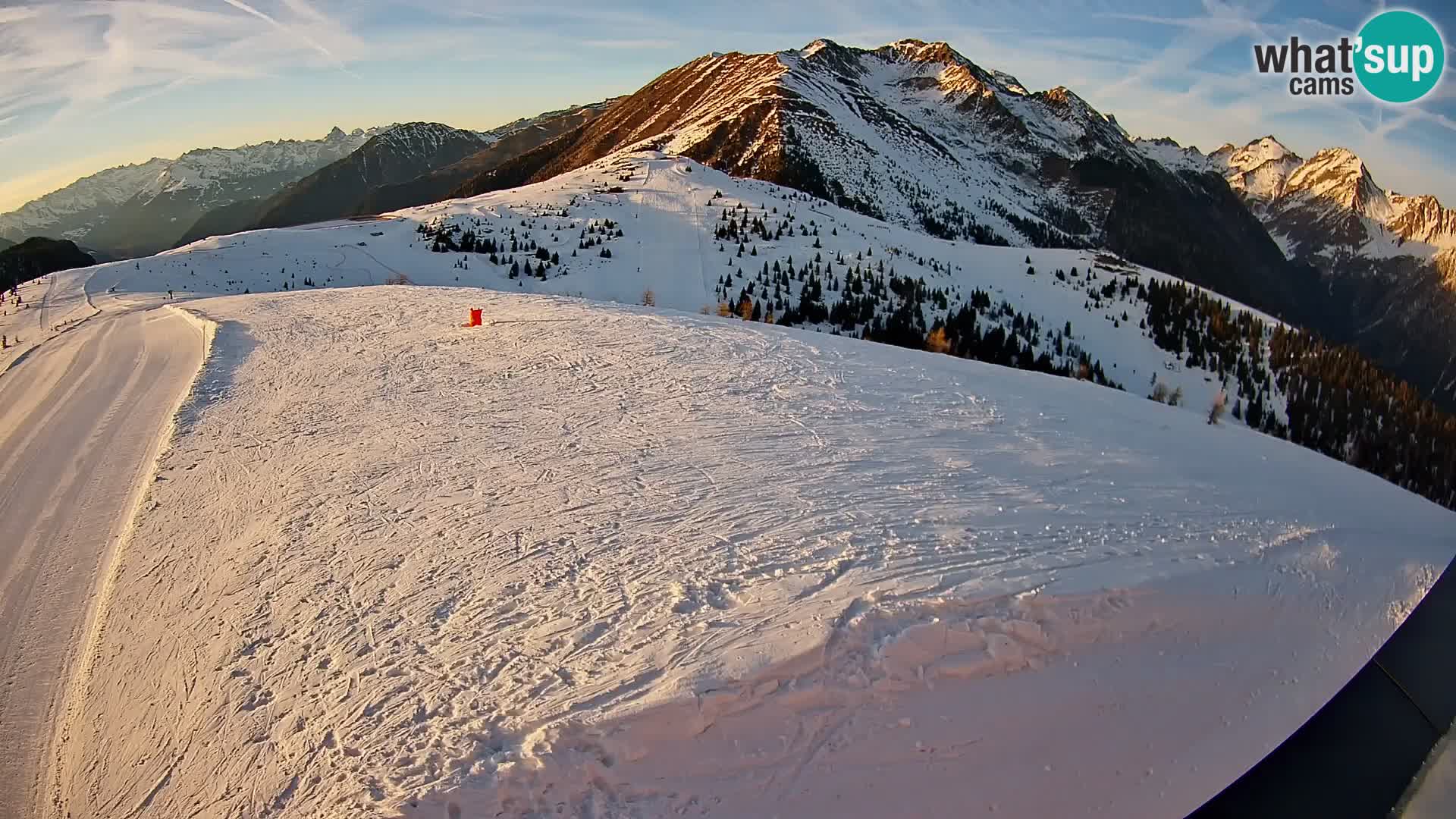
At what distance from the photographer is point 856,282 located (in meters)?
29.1

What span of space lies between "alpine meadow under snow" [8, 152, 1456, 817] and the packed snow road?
1.02 feet

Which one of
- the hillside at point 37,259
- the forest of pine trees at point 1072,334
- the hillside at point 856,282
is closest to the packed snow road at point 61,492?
the hillside at point 856,282

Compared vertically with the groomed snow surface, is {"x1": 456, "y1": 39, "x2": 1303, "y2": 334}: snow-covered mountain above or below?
above

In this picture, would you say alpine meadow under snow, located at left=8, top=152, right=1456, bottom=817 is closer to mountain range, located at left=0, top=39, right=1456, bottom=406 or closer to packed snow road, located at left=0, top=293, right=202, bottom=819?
packed snow road, located at left=0, top=293, right=202, bottom=819

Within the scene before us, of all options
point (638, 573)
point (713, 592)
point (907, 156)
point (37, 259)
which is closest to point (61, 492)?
point (638, 573)

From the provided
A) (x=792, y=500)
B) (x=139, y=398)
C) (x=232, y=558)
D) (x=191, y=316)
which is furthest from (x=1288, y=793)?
(x=191, y=316)

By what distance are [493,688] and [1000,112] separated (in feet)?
596

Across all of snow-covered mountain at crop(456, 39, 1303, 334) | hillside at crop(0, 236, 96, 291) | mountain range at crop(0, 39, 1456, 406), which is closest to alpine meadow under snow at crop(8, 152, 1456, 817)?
hillside at crop(0, 236, 96, 291)

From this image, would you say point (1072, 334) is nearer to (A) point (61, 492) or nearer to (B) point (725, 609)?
(B) point (725, 609)

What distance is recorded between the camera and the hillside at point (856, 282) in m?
26.1

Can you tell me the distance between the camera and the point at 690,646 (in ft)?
17.3

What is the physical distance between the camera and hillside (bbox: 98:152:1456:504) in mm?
26062

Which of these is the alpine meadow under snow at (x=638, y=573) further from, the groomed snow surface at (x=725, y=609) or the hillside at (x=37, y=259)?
the hillside at (x=37, y=259)

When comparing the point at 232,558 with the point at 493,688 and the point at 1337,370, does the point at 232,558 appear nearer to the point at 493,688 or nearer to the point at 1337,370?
the point at 493,688
